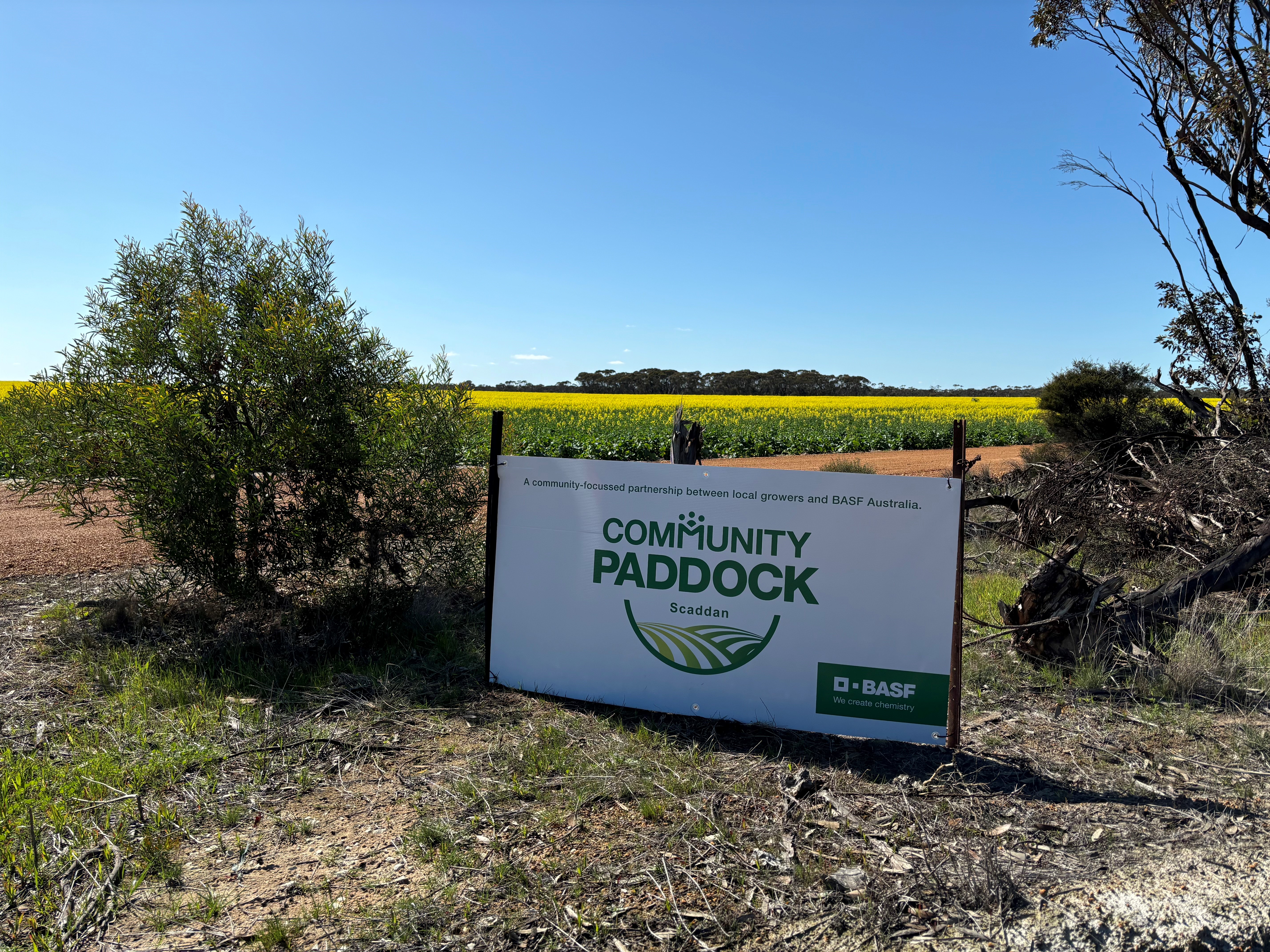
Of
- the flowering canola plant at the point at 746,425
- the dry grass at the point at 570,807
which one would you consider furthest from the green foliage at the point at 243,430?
the flowering canola plant at the point at 746,425

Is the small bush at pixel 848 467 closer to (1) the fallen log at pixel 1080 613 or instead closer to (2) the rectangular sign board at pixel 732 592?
(1) the fallen log at pixel 1080 613

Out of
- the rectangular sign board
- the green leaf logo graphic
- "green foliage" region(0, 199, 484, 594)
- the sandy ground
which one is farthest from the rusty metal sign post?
"green foliage" region(0, 199, 484, 594)

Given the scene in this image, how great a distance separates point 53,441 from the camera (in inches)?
231

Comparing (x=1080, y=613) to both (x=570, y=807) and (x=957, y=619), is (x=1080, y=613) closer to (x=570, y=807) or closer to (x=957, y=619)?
(x=957, y=619)

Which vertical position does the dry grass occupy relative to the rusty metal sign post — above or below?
below

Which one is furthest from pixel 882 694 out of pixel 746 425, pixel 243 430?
pixel 746 425

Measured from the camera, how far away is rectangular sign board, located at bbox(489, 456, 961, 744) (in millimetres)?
4254

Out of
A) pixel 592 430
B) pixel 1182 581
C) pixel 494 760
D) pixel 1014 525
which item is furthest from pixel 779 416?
pixel 494 760

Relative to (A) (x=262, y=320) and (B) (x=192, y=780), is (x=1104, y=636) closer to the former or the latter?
(B) (x=192, y=780)

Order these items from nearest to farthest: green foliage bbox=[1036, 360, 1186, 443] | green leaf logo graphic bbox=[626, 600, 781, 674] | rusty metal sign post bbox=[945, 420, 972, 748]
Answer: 1. rusty metal sign post bbox=[945, 420, 972, 748]
2. green leaf logo graphic bbox=[626, 600, 781, 674]
3. green foliage bbox=[1036, 360, 1186, 443]

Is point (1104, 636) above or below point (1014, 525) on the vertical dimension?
below

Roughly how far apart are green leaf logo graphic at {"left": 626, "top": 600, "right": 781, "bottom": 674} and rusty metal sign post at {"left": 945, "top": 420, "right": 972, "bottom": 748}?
0.94 metres

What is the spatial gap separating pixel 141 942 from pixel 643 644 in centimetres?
275

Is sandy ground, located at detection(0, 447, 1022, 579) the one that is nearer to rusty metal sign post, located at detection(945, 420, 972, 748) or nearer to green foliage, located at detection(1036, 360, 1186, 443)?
rusty metal sign post, located at detection(945, 420, 972, 748)
